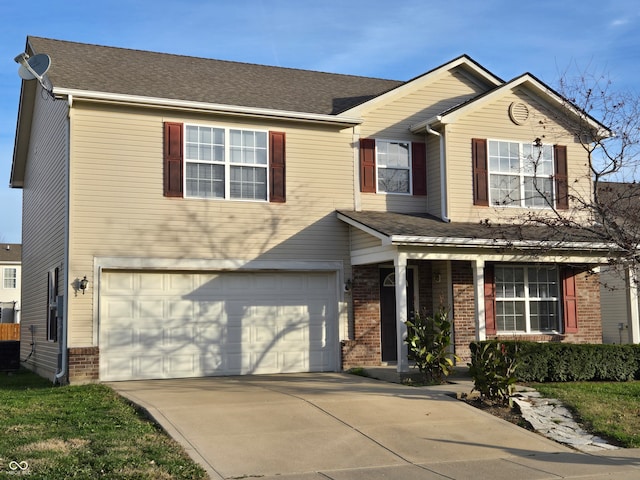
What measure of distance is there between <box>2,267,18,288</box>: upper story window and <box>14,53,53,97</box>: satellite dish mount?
3662 centimetres

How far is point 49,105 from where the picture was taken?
1758cm

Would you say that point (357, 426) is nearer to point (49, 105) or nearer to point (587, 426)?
point (587, 426)

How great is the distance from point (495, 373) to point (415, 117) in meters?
7.52

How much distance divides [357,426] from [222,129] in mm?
7695

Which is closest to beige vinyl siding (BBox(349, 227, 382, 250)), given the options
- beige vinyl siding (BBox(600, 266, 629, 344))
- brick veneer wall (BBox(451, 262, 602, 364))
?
brick veneer wall (BBox(451, 262, 602, 364))

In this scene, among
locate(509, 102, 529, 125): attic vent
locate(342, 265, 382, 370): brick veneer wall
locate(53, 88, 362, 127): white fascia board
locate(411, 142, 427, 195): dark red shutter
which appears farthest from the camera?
locate(509, 102, 529, 125): attic vent

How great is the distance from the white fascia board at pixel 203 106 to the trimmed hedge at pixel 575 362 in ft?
20.9

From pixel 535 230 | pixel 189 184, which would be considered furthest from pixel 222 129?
pixel 535 230

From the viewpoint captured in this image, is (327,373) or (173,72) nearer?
(327,373)

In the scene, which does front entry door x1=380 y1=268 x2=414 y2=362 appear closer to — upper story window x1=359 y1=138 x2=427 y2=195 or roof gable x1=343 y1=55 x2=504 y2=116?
upper story window x1=359 y1=138 x2=427 y2=195

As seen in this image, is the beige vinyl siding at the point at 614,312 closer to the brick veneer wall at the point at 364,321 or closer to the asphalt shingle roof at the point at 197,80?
the asphalt shingle roof at the point at 197,80

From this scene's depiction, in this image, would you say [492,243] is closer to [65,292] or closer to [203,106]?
[203,106]

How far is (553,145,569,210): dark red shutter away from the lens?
59.6ft

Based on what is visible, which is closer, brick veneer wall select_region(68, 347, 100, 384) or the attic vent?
brick veneer wall select_region(68, 347, 100, 384)
